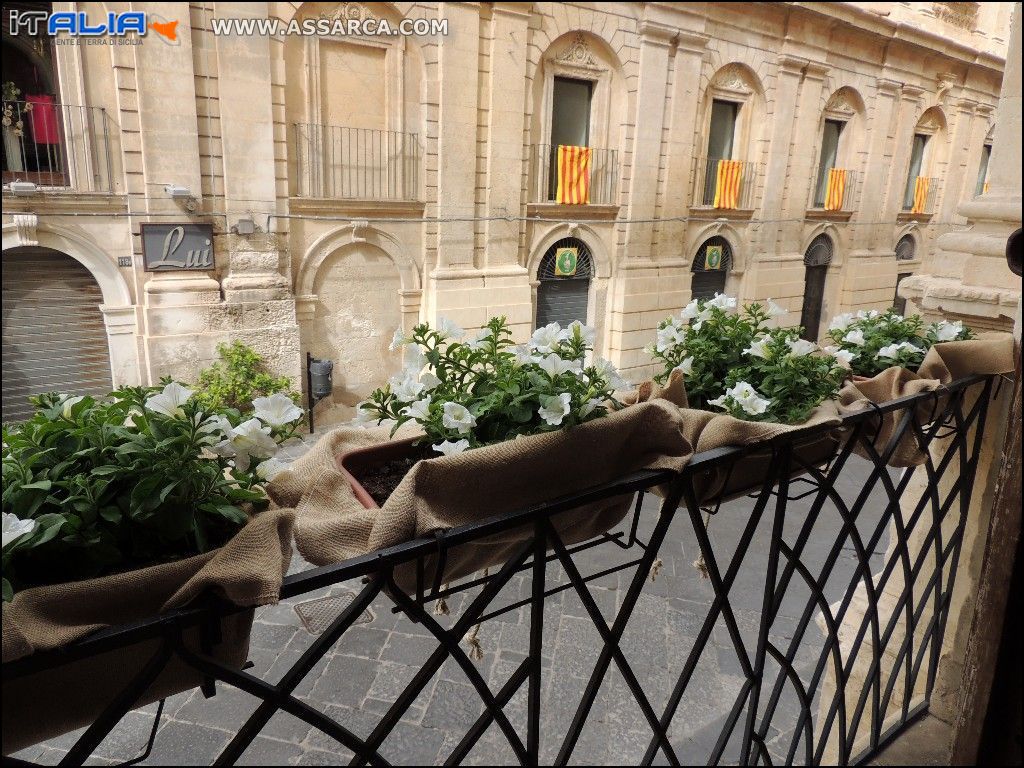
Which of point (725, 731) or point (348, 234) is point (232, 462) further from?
point (348, 234)

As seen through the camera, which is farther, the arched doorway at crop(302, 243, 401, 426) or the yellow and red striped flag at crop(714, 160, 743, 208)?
the yellow and red striped flag at crop(714, 160, 743, 208)

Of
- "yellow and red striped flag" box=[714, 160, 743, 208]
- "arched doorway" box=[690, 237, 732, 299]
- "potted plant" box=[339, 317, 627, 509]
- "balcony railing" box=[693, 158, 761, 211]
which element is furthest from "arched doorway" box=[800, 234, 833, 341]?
"potted plant" box=[339, 317, 627, 509]

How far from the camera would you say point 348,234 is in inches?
354

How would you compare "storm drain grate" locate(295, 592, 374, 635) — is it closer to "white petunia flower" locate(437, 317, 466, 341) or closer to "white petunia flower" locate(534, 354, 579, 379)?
"white petunia flower" locate(437, 317, 466, 341)

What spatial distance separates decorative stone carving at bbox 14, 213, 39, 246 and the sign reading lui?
3.22 ft

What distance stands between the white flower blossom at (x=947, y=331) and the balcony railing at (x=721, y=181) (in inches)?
402

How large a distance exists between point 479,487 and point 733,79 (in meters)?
12.9

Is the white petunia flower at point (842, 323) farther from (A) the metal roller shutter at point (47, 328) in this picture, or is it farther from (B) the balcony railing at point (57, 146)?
(A) the metal roller shutter at point (47, 328)

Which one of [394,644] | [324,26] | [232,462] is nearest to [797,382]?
[232,462]

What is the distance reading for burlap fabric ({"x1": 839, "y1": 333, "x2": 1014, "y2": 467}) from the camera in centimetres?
206

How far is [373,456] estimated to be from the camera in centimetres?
154

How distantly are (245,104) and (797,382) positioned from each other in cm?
775

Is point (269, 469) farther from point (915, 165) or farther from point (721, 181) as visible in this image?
point (915, 165)

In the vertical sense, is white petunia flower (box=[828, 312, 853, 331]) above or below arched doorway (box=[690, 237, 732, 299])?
above
